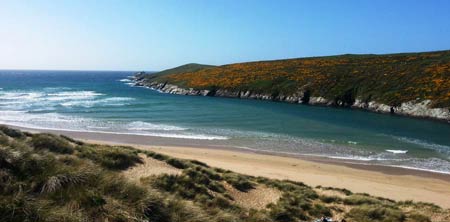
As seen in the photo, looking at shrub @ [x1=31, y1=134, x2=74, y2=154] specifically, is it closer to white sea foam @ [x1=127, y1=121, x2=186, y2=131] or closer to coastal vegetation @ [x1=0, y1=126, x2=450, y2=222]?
coastal vegetation @ [x1=0, y1=126, x2=450, y2=222]

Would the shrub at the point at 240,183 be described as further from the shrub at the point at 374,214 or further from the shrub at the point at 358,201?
the shrub at the point at 374,214

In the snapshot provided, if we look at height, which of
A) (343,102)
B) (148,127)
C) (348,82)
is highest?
(348,82)

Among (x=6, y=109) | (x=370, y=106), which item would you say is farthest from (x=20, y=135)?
(x=370, y=106)

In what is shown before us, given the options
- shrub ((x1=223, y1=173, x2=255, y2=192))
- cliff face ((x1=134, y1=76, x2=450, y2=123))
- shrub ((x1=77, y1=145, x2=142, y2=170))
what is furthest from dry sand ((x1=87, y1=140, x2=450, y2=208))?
cliff face ((x1=134, y1=76, x2=450, y2=123))

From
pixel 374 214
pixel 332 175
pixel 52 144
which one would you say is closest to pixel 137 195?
pixel 52 144

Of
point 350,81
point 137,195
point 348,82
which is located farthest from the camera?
point 350,81

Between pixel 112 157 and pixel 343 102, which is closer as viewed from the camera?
pixel 112 157

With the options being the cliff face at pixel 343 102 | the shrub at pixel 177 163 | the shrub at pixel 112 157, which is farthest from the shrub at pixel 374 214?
the cliff face at pixel 343 102

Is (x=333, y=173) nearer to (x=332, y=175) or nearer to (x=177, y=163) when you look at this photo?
(x=332, y=175)
